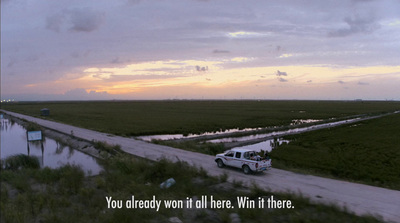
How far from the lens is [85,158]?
79.7 ft

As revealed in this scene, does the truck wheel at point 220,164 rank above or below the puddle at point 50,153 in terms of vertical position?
above

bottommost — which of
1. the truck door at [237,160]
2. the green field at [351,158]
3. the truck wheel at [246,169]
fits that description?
the green field at [351,158]

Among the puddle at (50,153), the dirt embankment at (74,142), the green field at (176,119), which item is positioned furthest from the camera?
the green field at (176,119)

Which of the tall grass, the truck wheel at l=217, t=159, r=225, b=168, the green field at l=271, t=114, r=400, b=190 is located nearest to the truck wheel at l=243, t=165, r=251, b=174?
the truck wheel at l=217, t=159, r=225, b=168

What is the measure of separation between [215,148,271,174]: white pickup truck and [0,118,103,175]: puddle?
8.91 metres

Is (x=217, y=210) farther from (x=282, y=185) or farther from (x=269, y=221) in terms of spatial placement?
(x=282, y=185)

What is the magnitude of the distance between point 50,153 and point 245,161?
20.5m

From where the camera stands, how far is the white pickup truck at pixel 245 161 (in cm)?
1546

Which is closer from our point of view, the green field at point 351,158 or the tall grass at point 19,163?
the green field at point 351,158

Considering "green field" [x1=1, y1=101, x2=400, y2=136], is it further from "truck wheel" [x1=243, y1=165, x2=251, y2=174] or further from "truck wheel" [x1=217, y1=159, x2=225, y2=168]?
"truck wheel" [x1=243, y1=165, x2=251, y2=174]

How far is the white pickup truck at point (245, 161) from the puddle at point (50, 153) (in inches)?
351

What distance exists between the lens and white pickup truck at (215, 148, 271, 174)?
609 inches

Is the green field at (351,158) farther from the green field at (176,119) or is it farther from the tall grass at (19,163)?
the green field at (176,119)

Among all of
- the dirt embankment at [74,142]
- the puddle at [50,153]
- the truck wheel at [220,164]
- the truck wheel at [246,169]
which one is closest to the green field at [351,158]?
the truck wheel at [246,169]
